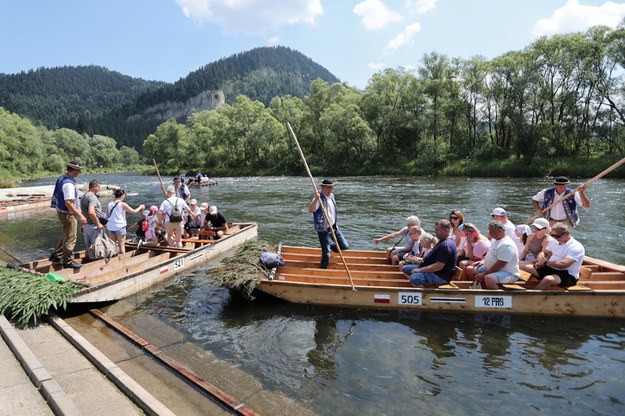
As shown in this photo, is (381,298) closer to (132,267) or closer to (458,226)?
(458,226)

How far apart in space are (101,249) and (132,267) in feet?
2.97

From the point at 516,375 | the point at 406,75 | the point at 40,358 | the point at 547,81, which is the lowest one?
the point at 516,375

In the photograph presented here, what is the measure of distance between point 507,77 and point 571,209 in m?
44.8

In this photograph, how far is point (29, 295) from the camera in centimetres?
749

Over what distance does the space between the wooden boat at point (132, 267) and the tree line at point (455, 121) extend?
130ft

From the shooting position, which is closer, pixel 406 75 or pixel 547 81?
pixel 547 81

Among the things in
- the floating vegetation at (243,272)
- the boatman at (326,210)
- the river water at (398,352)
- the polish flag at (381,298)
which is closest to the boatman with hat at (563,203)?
the river water at (398,352)

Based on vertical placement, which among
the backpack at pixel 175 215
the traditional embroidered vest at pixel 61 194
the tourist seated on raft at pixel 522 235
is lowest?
the tourist seated on raft at pixel 522 235

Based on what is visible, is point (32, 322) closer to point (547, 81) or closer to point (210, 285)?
point (210, 285)

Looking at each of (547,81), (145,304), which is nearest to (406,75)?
(547,81)

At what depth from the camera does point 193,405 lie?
5.31 metres

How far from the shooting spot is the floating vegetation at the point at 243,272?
8805 millimetres

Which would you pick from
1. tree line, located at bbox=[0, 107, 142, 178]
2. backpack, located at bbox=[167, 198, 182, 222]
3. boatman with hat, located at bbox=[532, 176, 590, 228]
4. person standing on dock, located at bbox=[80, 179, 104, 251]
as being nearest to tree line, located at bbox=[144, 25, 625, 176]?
tree line, located at bbox=[0, 107, 142, 178]

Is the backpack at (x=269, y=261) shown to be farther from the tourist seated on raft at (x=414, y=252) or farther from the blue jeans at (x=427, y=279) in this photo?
the blue jeans at (x=427, y=279)
